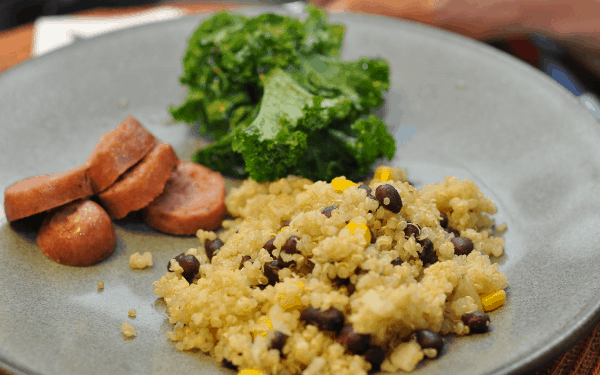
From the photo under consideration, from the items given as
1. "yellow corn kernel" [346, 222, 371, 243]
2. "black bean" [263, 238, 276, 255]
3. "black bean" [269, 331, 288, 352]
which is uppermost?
"yellow corn kernel" [346, 222, 371, 243]

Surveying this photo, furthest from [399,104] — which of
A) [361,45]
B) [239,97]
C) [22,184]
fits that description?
[22,184]

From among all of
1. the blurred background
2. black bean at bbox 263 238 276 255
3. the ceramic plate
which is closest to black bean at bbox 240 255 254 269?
black bean at bbox 263 238 276 255

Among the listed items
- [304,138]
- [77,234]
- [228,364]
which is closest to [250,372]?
[228,364]

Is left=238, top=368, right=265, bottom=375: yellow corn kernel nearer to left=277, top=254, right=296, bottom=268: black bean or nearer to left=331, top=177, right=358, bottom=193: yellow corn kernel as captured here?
left=277, top=254, right=296, bottom=268: black bean

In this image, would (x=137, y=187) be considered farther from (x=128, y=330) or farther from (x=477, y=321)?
(x=477, y=321)

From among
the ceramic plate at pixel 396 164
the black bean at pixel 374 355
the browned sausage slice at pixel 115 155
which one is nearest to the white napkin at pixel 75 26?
the ceramic plate at pixel 396 164

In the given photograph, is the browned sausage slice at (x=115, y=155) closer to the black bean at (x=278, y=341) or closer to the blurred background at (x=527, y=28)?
the black bean at (x=278, y=341)
